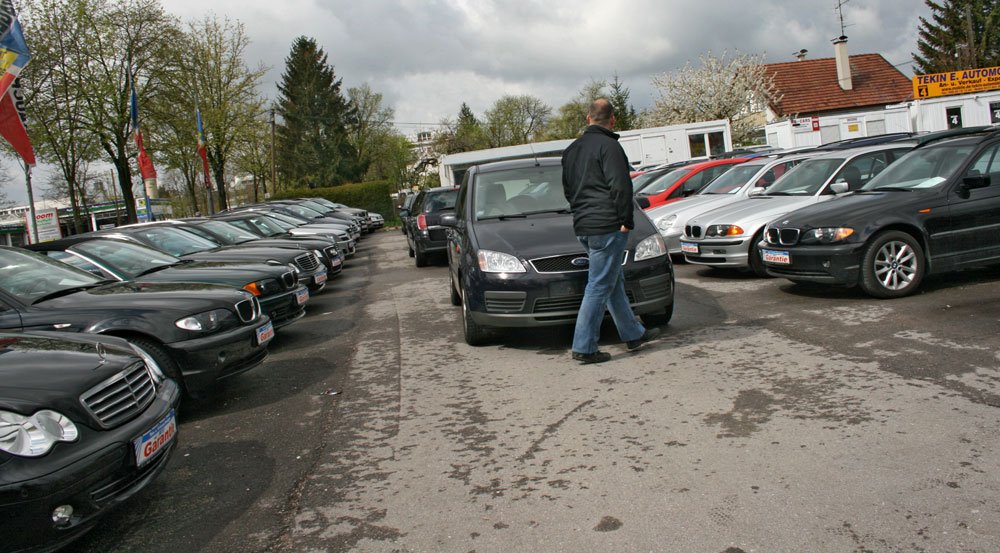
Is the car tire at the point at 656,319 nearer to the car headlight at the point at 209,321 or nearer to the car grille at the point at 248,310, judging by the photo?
the car grille at the point at 248,310

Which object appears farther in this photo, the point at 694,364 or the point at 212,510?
the point at 694,364

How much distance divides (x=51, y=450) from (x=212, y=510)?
2.97 ft

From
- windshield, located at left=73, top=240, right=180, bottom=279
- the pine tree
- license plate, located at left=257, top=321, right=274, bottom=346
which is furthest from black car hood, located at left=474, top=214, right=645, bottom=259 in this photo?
the pine tree

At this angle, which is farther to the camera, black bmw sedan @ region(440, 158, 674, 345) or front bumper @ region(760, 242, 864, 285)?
front bumper @ region(760, 242, 864, 285)

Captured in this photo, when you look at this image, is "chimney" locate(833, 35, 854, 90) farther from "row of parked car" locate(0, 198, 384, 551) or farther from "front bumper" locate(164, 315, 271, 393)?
"front bumper" locate(164, 315, 271, 393)

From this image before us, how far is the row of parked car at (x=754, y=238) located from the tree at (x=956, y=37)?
45765 millimetres

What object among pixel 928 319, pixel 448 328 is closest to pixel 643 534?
pixel 928 319

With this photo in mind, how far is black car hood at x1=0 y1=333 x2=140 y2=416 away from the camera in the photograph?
350 cm

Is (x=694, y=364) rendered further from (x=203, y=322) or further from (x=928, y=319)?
(x=203, y=322)

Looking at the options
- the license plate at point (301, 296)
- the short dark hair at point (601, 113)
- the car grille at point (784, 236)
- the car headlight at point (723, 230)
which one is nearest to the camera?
the short dark hair at point (601, 113)

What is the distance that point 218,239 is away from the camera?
Answer: 12.9 metres

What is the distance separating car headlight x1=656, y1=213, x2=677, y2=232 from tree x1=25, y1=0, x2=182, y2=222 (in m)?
25.2

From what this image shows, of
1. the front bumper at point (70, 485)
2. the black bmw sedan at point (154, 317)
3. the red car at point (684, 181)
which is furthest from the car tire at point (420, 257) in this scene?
the front bumper at point (70, 485)

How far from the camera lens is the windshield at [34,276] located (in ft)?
19.3
